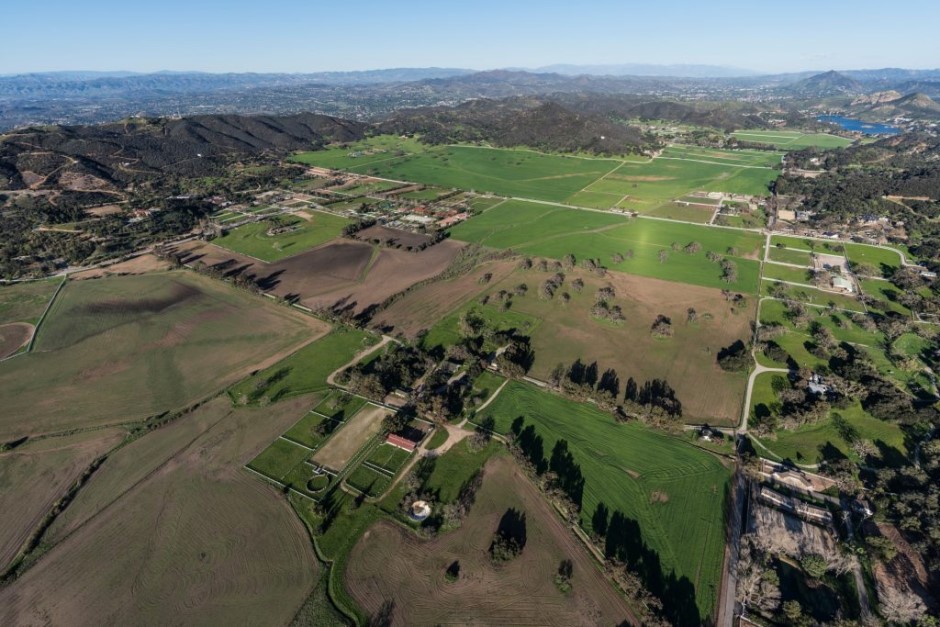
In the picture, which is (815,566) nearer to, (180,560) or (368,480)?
(368,480)

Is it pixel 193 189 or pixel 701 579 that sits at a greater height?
pixel 193 189

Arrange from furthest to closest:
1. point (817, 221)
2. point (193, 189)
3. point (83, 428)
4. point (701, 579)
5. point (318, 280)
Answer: point (193, 189), point (817, 221), point (318, 280), point (83, 428), point (701, 579)

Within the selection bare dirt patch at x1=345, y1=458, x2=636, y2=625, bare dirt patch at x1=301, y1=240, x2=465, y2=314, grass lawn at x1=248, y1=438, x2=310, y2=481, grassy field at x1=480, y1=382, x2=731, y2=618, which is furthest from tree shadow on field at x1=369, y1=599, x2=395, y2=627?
bare dirt patch at x1=301, y1=240, x2=465, y2=314

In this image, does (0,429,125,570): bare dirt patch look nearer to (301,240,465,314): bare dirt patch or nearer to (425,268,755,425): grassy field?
(301,240,465,314): bare dirt patch

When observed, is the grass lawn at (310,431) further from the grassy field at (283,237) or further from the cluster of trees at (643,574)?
the grassy field at (283,237)

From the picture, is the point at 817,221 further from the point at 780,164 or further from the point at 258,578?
the point at 258,578

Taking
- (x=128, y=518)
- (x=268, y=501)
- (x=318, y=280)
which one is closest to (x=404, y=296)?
(x=318, y=280)

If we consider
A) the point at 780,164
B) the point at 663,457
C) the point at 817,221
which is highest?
the point at 780,164

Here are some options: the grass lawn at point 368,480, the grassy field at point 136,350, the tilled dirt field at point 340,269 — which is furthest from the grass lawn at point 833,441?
the grassy field at point 136,350
